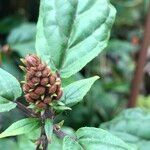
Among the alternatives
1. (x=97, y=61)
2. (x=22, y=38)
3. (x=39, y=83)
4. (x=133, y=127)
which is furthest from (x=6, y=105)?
(x=97, y=61)

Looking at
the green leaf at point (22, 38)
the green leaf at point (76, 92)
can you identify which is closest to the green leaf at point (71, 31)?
the green leaf at point (76, 92)

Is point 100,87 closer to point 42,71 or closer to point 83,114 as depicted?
point 83,114

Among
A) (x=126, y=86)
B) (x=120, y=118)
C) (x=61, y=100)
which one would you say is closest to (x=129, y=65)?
(x=126, y=86)

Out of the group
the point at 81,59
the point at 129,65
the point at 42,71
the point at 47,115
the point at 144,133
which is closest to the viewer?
the point at 42,71

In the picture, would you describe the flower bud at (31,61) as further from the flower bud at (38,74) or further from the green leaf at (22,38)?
the green leaf at (22,38)

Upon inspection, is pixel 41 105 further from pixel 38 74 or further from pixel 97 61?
pixel 97 61

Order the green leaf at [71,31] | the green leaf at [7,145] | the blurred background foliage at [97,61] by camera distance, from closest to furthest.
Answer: the green leaf at [71,31] → the green leaf at [7,145] → the blurred background foliage at [97,61]
